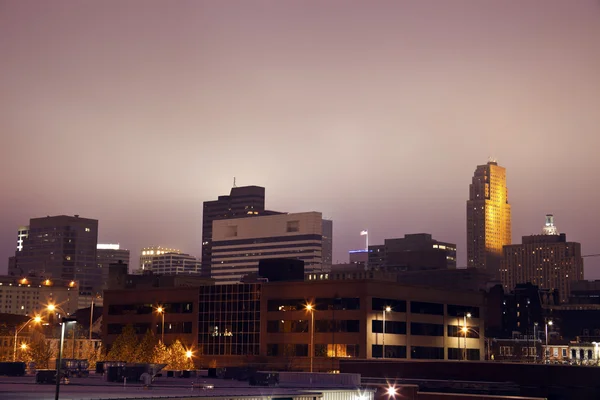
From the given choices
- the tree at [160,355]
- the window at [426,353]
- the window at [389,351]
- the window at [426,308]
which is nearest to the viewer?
the window at [389,351]

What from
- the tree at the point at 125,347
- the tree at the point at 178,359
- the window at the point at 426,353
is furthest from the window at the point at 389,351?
the tree at the point at 125,347

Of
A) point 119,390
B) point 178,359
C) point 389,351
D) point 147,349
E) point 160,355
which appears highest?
point 389,351

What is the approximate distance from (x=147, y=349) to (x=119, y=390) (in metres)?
110

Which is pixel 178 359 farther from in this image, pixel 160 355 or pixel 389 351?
pixel 389 351

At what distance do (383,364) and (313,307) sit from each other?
134ft

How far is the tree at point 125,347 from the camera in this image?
172 meters

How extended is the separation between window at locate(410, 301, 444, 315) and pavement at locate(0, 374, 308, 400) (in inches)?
3883

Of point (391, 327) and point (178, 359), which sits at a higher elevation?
point (391, 327)

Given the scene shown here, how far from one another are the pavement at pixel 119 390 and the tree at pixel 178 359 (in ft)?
264

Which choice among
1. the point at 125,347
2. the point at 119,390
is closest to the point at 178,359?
the point at 125,347

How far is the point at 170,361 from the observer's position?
16900 cm

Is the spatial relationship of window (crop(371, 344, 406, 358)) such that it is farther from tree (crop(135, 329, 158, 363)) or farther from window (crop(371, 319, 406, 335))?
tree (crop(135, 329, 158, 363))

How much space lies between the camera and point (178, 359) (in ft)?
563

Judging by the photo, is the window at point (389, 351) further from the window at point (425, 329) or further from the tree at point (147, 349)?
the tree at point (147, 349)
